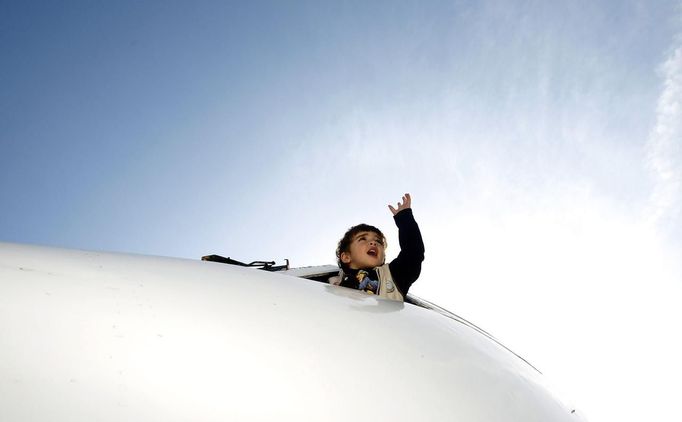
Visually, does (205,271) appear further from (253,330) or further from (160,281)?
(253,330)

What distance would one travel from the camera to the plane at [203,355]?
925 millimetres

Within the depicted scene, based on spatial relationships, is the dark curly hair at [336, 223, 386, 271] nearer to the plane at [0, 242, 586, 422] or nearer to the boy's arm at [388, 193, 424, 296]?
the boy's arm at [388, 193, 424, 296]

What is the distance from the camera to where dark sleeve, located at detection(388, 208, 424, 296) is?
9.90ft

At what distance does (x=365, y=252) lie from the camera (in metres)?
3.52

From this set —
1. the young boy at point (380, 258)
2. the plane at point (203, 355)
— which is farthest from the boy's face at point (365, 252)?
the plane at point (203, 355)

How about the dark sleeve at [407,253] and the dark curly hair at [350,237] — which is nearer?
the dark sleeve at [407,253]

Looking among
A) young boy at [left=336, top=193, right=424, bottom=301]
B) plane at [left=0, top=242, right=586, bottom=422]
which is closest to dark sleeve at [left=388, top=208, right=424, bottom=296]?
young boy at [left=336, top=193, right=424, bottom=301]

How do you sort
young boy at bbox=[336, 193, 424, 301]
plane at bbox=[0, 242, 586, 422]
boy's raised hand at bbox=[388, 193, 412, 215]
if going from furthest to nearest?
boy's raised hand at bbox=[388, 193, 412, 215], young boy at bbox=[336, 193, 424, 301], plane at bbox=[0, 242, 586, 422]

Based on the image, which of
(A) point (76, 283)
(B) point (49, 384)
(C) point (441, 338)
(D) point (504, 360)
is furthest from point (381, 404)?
(D) point (504, 360)

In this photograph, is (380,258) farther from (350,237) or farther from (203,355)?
(203,355)

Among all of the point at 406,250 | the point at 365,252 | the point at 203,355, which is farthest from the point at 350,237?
the point at 203,355

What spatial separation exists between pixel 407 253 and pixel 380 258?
371 mm

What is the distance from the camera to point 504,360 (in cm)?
189

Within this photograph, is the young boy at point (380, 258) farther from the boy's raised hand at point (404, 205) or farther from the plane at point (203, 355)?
the plane at point (203, 355)
